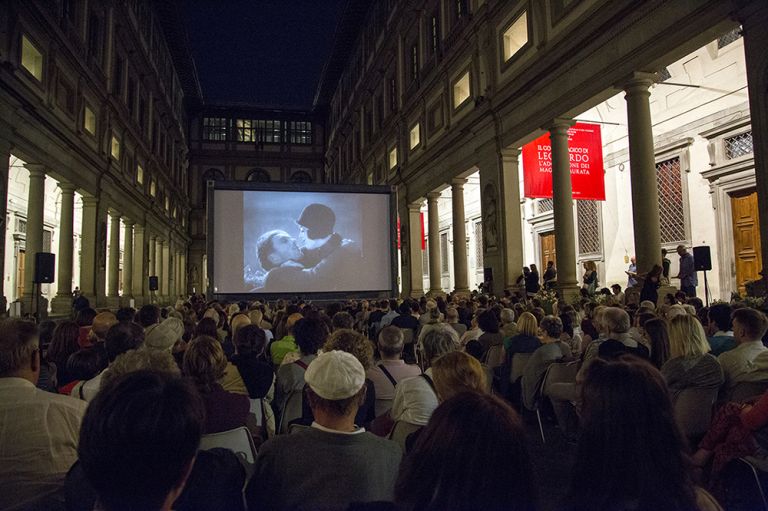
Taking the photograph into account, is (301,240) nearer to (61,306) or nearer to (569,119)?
(569,119)

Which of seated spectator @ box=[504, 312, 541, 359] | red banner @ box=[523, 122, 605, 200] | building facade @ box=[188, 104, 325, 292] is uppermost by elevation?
building facade @ box=[188, 104, 325, 292]

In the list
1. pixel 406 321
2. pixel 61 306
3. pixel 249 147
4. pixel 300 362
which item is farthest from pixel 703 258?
pixel 249 147

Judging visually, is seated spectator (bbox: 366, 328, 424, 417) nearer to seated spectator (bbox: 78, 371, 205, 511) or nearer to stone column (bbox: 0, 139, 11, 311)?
seated spectator (bbox: 78, 371, 205, 511)

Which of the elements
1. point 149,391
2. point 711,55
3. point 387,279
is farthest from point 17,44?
point 711,55

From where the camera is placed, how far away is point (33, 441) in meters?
2.10

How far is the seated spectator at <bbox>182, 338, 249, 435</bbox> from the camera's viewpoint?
2.73m

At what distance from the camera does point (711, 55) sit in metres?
12.1

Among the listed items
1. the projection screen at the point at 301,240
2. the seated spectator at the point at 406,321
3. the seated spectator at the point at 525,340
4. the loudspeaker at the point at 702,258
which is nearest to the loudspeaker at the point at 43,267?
the projection screen at the point at 301,240

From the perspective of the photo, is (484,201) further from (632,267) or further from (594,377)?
(594,377)

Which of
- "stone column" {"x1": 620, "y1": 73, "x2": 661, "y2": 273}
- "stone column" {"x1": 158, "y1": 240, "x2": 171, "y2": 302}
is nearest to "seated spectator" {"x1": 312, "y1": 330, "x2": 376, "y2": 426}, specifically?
"stone column" {"x1": 620, "y1": 73, "x2": 661, "y2": 273}

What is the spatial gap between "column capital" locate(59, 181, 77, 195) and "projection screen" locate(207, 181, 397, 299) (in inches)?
306

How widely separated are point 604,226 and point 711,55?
210 inches

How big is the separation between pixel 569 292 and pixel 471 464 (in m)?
10.9

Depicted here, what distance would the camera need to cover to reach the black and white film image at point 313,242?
14.1m
